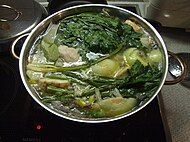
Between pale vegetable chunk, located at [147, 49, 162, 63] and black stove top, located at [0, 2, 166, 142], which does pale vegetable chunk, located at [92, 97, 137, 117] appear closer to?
black stove top, located at [0, 2, 166, 142]

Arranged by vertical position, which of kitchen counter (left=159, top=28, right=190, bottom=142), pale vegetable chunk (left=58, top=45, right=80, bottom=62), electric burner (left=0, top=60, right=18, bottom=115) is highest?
pale vegetable chunk (left=58, top=45, right=80, bottom=62)

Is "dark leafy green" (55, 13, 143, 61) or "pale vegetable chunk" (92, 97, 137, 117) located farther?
"dark leafy green" (55, 13, 143, 61)

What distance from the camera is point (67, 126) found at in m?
0.91

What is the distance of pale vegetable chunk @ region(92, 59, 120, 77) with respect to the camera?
3.07ft

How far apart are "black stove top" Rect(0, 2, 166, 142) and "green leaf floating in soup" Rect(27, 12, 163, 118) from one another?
0.05 m

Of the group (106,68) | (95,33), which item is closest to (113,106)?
(106,68)

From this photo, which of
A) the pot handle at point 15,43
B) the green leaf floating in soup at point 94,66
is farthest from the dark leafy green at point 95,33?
the pot handle at point 15,43

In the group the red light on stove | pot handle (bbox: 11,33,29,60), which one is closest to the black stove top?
the red light on stove

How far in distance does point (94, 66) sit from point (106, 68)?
4cm

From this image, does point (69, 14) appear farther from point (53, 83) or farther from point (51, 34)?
point (53, 83)

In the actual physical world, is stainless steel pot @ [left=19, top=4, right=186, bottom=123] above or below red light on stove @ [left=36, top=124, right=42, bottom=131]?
above

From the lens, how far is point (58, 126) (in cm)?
92

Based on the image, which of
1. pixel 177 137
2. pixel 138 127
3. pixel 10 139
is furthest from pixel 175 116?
pixel 10 139

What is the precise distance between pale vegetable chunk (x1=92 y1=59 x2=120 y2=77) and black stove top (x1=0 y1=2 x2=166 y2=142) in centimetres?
13
